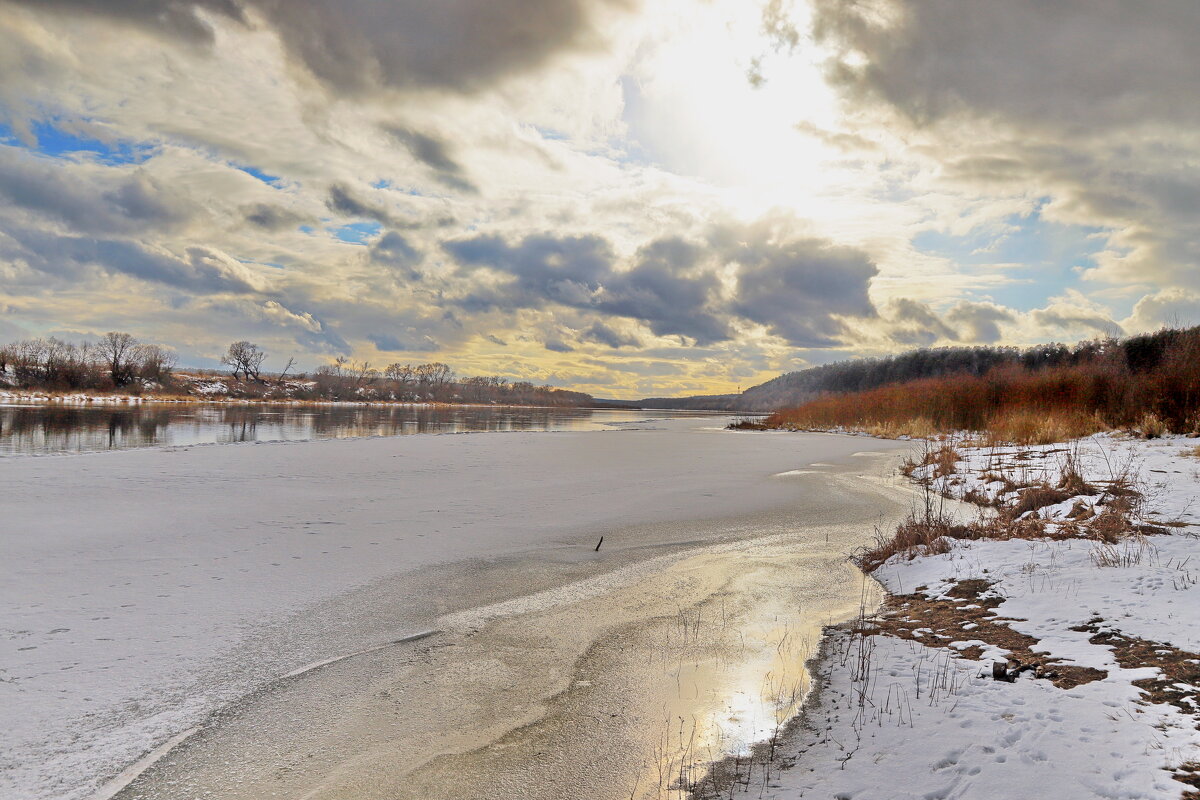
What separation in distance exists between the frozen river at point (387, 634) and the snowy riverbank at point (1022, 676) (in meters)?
0.46

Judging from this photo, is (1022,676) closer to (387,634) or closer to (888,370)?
(387,634)

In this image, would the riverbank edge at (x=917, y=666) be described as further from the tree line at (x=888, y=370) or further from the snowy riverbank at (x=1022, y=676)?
the tree line at (x=888, y=370)

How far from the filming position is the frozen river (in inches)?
112

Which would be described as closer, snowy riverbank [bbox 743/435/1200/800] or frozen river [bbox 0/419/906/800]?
snowy riverbank [bbox 743/435/1200/800]

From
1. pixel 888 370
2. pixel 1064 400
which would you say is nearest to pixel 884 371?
pixel 888 370

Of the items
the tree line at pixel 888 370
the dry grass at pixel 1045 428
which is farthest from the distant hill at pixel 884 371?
the dry grass at pixel 1045 428

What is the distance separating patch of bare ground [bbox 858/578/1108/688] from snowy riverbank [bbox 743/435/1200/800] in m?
0.01

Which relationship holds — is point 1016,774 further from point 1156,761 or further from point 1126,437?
point 1126,437

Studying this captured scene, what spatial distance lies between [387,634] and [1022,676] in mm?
4081

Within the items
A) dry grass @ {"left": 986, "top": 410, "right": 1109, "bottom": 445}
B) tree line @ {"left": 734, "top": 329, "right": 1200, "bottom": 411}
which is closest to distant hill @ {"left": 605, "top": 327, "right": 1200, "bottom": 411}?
tree line @ {"left": 734, "top": 329, "right": 1200, "bottom": 411}

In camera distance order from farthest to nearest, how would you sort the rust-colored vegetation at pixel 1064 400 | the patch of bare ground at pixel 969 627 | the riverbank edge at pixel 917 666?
the rust-colored vegetation at pixel 1064 400 → the patch of bare ground at pixel 969 627 → the riverbank edge at pixel 917 666

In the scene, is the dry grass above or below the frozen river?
above

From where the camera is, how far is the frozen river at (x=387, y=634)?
9.36 feet

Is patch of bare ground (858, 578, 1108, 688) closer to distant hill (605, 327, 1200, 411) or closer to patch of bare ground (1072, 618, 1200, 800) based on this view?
patch of bare ground (1072, 618, 1200, 800)
